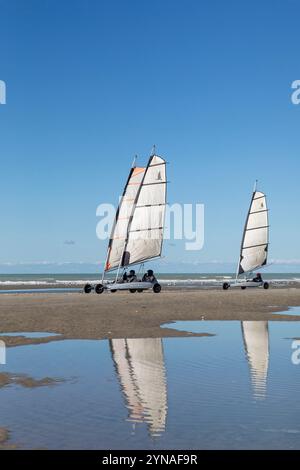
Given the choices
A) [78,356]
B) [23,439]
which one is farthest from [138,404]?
[78,356]

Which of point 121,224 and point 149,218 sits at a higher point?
point 149,218

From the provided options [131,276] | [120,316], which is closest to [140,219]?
[131,276]

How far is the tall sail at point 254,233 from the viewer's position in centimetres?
6694

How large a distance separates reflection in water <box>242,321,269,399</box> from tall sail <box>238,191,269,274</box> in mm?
42630

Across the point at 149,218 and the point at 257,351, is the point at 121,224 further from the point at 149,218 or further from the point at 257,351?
the point at 257,351

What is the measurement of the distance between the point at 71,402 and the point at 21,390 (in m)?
1.49

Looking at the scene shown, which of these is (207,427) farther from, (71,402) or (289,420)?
(71,402)

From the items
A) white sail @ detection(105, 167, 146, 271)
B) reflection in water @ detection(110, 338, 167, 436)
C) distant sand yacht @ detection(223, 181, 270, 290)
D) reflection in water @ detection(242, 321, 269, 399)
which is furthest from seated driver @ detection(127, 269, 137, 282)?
reflection in water @ detection(110, 338, 167, 436)

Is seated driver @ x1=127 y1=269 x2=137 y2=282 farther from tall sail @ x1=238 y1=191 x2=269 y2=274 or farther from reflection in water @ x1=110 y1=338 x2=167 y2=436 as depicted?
reflection in water @ x1=110 y1=338 x2=167 y2=436

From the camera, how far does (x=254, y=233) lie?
67.1m

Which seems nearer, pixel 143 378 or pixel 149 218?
pixel 143 378

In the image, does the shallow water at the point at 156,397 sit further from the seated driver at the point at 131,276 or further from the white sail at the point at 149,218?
the white sail at the point at 149,218

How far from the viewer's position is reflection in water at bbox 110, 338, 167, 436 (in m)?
9.30

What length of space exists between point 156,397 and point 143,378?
179 cm
